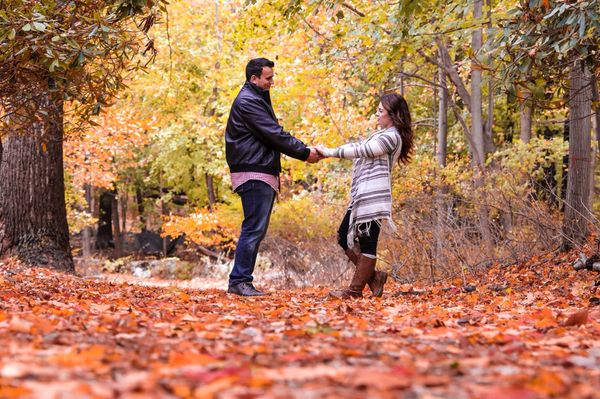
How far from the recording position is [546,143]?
1597 cm

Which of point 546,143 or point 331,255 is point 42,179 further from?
point 546,143

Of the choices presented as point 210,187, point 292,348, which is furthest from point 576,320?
point 210,187

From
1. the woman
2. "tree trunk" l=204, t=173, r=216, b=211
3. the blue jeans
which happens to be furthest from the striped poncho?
"tree trunk" l=204, t=173, r=216, b=211

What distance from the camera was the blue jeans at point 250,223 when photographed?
20.8 feet

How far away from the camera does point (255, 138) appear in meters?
6.33

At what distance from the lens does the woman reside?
604 cm

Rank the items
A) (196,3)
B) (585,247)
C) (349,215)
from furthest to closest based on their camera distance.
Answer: (196,3) → (585,247) → (349,215)

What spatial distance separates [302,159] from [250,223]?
743 millimetres

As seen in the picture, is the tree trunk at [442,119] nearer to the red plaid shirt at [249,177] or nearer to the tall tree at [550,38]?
the tall tree at [550,38]

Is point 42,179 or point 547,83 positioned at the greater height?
point 547,83

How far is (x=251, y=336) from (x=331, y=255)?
27.2 ft

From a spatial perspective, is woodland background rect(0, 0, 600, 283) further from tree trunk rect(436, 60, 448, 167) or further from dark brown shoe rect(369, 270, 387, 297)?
dark brown shoe rect(369, 270, 387, 297)

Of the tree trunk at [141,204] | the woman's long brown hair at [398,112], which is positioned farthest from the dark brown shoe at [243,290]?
the tree trunk at [141,204]

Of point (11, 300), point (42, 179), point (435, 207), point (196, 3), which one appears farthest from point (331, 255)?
point (196, 3)
